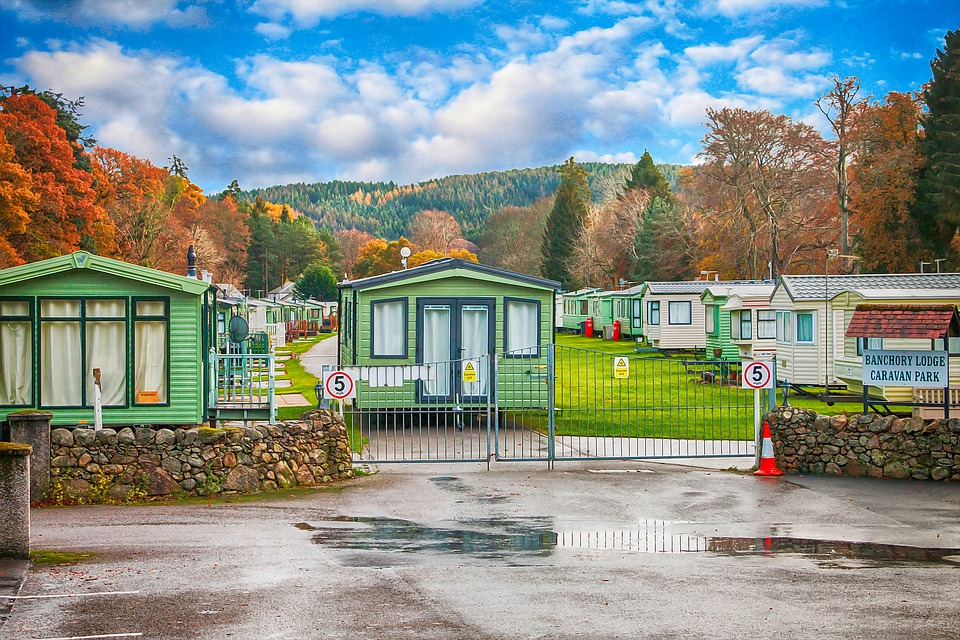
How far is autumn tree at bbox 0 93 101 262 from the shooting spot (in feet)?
141

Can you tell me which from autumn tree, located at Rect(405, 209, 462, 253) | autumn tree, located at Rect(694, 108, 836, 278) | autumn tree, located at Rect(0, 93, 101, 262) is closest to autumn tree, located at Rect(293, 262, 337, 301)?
autumn tree, located at Rect(405, 209, 462, 253)

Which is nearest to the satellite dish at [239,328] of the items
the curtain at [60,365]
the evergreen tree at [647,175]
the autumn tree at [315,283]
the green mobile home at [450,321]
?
the green mobile home at [450,321]

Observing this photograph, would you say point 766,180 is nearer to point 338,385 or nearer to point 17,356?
point 338,385

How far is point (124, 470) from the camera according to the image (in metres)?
13.1

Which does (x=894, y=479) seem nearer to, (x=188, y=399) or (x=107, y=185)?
(x=188, y=399)

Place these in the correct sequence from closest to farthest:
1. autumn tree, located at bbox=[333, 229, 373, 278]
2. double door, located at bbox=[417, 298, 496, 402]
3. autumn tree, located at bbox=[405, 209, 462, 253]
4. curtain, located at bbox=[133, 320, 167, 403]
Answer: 1. curtain, located at bbox=[133, 320, 167, 403]
2. double door, located at bbox=[417, 298, 496, 402]
3. autumn tree, located at bbox=[405, 209, 462, 253]
4. autumn tree, located at bbox=[333, 229, 373, 278]

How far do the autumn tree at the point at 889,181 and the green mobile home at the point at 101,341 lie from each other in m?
35.9

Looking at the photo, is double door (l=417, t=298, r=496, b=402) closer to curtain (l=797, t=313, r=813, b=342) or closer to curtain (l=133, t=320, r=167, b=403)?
curtain (l=133, t=320, r=167, b=403)

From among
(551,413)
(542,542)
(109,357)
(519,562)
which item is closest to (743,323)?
(551,413)

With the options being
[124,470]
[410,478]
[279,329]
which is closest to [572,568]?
[410,478]

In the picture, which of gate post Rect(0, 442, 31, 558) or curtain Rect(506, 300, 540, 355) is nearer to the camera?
gate post Rect(0, 442, 31, 558)

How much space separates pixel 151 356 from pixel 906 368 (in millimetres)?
11099

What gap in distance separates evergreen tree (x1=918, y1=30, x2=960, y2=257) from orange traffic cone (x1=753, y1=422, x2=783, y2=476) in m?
30.2

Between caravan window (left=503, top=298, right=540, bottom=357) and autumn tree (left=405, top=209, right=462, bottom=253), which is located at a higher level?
autumn tree (left=405, top=209, right=462, bottom=253)
